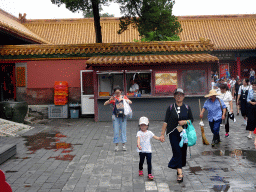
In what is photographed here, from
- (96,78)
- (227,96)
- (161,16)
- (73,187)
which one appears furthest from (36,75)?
(73,187)

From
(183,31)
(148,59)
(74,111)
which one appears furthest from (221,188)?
(183,31)

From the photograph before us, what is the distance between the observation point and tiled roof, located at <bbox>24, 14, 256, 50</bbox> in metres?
28.3

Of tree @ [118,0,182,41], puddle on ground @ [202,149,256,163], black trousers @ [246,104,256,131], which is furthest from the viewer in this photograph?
tree @ [118,0,182,41]

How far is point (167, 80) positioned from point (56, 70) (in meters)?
5.40

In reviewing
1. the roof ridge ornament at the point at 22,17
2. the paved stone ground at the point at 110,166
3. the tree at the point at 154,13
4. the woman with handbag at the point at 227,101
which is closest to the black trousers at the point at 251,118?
the paved stone ground at the point at 110,166

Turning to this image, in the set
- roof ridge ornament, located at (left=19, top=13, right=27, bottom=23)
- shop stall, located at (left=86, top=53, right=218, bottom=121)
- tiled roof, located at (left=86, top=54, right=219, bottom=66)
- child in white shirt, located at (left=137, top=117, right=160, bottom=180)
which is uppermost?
roof ridge ornament, located at (left=19, top=13, right=27, bottom=23)

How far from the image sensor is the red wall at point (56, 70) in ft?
49.5

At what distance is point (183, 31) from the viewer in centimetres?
3009

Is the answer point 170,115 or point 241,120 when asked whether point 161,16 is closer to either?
point 241,120

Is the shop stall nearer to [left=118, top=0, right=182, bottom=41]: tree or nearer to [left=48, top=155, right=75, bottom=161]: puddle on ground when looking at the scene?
[left=118, top=0, right=182, bottom=41]: tree

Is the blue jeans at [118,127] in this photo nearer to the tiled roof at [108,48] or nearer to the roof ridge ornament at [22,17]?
the tiled roof at [108,48]

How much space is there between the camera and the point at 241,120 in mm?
13492

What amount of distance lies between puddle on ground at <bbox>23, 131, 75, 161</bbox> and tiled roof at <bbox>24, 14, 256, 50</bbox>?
18.4m

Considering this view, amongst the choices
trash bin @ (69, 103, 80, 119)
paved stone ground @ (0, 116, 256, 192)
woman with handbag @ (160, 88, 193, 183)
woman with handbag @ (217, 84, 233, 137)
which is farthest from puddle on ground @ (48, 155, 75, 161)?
trash bin @ (69, 103, 80, 119)
